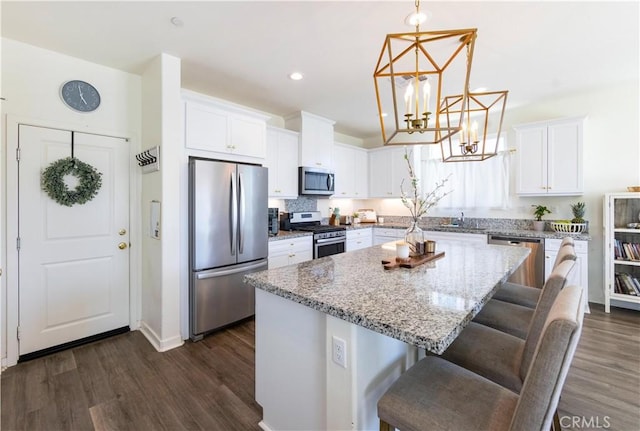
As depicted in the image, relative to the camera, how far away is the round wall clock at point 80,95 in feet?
8.48

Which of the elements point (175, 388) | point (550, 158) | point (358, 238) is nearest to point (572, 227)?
point (550, 158)

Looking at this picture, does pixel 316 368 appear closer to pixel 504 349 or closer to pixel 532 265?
pixel 504 349

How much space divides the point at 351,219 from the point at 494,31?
3.64 m

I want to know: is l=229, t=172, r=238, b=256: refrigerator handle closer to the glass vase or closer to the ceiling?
the ceiling

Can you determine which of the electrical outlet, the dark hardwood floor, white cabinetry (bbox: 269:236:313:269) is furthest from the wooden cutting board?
white cabinetry (bbox: 269:236:313:269)

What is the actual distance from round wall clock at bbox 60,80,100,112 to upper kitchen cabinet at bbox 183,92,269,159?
0.84 m

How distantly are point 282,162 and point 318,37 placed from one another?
200 cm

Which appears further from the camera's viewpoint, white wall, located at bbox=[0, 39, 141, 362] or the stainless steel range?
the stainless steel range

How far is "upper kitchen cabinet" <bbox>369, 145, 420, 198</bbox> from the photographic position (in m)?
5.12

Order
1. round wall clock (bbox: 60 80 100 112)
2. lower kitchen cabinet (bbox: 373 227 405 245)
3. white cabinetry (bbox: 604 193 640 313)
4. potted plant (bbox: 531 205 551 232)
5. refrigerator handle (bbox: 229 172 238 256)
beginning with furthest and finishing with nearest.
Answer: lower kitchen cabinet (bbox: 373 227 405 245), potted plant (bbox: 531 205 551 232), white cabinetry (bbox: 604 193 640 313), refrigerator handle (bbox: 229 172 238 256), round wall clock (bbox: 60 80 100 112)

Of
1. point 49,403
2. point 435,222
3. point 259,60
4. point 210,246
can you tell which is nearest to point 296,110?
point 259,60

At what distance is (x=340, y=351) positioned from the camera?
1.14m

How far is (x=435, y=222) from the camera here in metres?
5.04

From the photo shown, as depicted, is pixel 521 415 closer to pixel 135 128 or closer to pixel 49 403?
pixel 49 403
